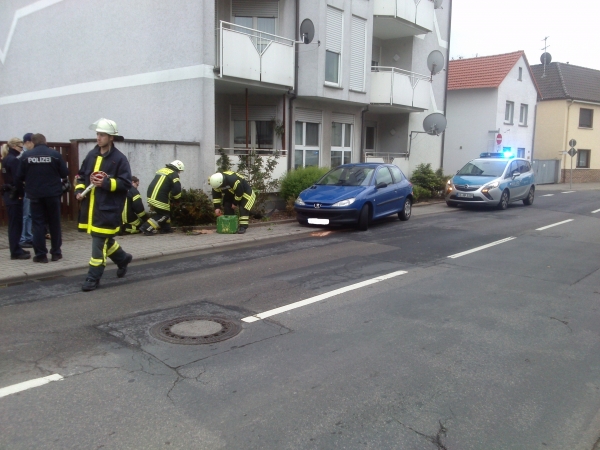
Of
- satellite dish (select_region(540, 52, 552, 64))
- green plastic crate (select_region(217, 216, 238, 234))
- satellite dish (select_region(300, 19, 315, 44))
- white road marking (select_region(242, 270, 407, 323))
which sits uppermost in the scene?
satellite dish (select_region(540, 52, 552, 64))

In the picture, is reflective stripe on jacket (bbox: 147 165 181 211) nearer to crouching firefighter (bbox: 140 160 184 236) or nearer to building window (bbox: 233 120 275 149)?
crouching firefighter (bbox: 140 160 184 236)

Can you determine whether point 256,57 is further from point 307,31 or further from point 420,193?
point 420,193

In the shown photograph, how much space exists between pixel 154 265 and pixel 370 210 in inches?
242

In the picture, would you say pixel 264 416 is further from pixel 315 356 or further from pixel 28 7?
pixel 28 7

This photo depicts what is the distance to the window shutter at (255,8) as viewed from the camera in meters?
17.1

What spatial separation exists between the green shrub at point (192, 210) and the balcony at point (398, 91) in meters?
9.97

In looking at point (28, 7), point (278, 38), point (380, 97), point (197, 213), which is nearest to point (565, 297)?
point (197, 213)

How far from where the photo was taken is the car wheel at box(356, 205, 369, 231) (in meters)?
12.9

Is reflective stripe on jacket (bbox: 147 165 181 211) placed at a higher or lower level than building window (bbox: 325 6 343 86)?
lower

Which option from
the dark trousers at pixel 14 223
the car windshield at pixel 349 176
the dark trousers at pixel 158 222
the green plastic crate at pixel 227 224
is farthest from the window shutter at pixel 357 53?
the dark trousers at pixel 14 223

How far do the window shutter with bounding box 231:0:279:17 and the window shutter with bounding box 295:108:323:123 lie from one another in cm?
313

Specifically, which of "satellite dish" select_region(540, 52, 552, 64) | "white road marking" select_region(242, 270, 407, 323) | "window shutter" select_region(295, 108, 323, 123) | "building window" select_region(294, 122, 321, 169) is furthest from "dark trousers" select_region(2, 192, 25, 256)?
"satellite dish" select_region(540, 52, 552, 64)

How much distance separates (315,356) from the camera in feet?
16.3

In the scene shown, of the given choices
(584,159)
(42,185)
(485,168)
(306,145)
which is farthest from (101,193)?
(584,159)
